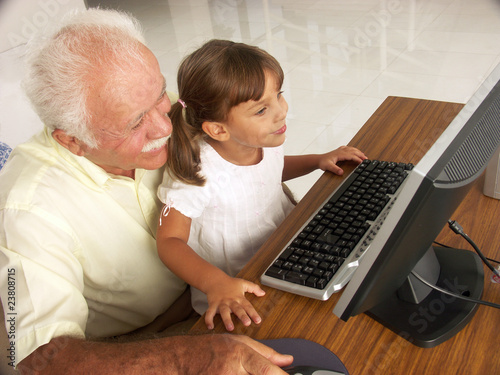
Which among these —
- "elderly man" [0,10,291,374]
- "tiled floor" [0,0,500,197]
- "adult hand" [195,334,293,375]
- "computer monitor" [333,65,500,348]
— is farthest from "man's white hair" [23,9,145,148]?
"tiled floor" [0,0,500,197]

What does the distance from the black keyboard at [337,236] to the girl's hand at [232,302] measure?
38 millimetres

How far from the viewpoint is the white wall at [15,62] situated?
10.7 ft

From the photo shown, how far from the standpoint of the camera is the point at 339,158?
128 centimetres

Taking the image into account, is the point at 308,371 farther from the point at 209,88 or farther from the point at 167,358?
the point at 209,88

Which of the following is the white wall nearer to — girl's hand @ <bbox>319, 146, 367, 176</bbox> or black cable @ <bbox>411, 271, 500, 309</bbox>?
girl's hand @ <bbox>319, 146, 367, 176</bbox>

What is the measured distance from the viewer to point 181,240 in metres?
1.14

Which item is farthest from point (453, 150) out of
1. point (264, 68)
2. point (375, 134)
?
point (375, 134)

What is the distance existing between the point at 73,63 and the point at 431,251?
761mm

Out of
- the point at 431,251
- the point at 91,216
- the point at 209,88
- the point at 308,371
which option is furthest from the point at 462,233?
the point at 91,216

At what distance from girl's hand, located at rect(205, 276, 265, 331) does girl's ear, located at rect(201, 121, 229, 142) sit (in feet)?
1.34

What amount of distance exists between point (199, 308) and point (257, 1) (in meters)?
5.11

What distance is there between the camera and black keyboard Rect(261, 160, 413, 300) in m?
0.89

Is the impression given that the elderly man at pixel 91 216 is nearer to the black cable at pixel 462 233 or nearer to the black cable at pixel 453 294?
the black cable at pixel 453 294

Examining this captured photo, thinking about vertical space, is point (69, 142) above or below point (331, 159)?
above
